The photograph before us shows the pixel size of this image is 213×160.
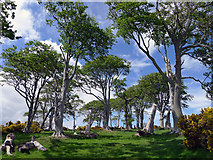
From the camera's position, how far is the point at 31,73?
100 ft

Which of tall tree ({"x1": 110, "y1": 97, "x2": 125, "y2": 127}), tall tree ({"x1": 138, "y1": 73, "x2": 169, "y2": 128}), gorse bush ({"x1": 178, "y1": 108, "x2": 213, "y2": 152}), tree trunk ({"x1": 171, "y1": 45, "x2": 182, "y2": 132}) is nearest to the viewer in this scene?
gorse bush ({"x1": 178, "y1": 108, "x2": 213, "y2": 152})

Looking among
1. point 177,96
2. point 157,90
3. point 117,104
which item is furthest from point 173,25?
point 117,104

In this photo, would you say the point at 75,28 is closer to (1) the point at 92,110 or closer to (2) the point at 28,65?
(2) the point at 28,65

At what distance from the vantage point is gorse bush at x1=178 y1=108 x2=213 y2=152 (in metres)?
9.39

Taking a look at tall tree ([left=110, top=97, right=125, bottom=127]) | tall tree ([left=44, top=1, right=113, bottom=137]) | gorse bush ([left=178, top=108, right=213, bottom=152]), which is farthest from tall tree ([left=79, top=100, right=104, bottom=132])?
gorse bush ([left=178, top=108, right=213, bottom=152])

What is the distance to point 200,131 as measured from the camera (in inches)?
392

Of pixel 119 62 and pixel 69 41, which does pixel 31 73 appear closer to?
pixel 69 41

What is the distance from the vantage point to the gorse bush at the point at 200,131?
30.8ft

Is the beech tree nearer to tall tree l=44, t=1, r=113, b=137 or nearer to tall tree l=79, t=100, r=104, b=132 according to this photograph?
tall tree l=44, t=1, r=113, b=137

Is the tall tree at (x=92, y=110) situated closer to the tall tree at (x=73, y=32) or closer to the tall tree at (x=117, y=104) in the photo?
the tall tree at (x=117, y=104)

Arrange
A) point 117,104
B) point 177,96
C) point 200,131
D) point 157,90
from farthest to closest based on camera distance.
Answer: point 117,104
point 157,90
point 177,96
point 200,131

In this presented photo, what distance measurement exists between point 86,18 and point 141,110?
40.2 metres

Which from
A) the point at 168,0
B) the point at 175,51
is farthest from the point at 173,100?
the point at 168,0

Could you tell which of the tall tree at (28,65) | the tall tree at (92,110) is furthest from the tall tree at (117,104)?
the tall tree at (28,65)
